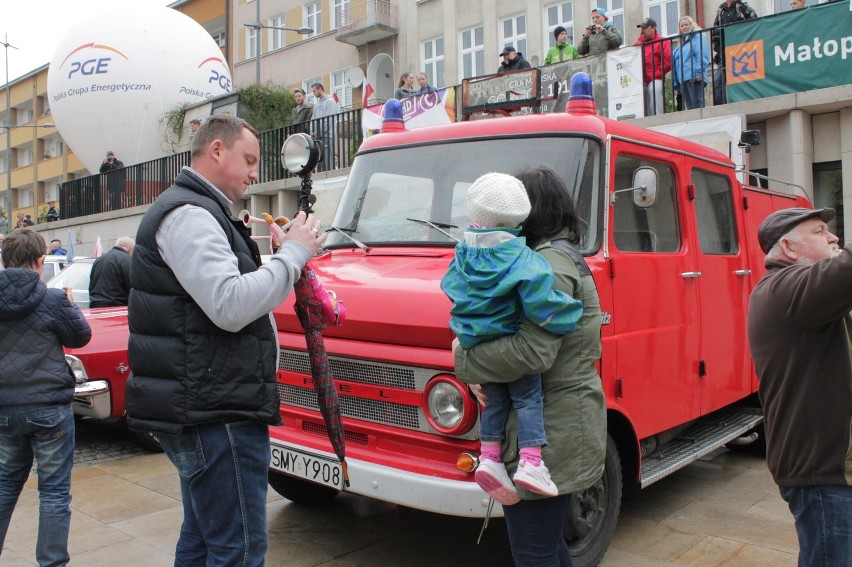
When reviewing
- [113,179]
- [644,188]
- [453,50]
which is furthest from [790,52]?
[113,179]

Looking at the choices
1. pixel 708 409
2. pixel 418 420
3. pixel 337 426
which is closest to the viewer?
pixel 337 426

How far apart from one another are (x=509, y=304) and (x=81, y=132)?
75.9 feet

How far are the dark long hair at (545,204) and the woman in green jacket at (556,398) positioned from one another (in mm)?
116

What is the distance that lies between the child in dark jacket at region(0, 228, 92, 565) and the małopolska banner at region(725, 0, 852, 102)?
31.2 feet

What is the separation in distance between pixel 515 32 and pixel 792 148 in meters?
12.7

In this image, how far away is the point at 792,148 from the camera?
1030 cm

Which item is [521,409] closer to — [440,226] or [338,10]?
[440,226]

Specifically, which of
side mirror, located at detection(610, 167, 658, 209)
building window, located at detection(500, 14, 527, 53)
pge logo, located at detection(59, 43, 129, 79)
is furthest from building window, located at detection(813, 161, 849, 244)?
pge logo, located at detection(59, 43, 129, 79)

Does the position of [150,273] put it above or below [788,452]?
above

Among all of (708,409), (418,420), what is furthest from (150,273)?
(708,409)

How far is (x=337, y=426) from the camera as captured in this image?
3.25 meters

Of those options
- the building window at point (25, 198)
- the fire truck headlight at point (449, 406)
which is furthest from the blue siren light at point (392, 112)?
the building window at point (25, 198)

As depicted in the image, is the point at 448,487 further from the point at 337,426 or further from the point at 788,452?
the point at 788,452

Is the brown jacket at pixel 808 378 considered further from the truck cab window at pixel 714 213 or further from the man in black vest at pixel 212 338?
the truck cab window at pixel 714 213
